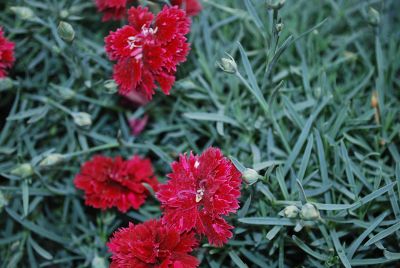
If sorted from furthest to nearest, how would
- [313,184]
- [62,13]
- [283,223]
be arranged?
[62,13] < [313,184] < [283,223]

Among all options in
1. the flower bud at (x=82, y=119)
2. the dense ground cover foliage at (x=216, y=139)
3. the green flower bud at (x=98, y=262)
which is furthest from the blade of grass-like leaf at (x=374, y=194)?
the flower bud at (x=82, y=119)

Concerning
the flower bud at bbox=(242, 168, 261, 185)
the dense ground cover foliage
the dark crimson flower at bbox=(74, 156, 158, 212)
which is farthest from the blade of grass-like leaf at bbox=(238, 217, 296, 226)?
the dark crimson flower at bbox=(74, 156, 158, 212)

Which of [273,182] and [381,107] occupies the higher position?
[381,107]

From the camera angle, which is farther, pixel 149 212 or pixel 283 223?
pixel 149 212

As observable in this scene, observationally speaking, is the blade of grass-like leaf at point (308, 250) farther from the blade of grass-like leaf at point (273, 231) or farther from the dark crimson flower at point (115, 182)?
the dark crimson flower at point (115, 182)

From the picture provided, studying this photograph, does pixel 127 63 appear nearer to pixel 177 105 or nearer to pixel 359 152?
pixel 177 105

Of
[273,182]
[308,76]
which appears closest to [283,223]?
[273,182]

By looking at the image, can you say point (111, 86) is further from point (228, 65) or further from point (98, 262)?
point (98, 262)
